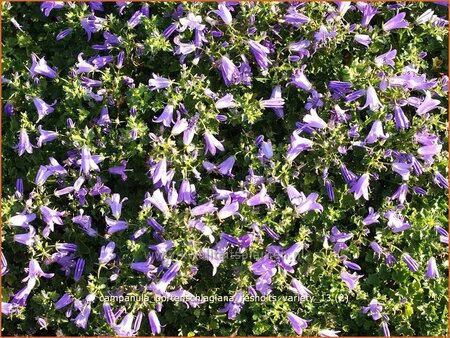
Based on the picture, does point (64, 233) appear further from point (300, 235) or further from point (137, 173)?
point (300, 235)

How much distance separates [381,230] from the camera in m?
3.43

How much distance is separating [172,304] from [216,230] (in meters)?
0.59

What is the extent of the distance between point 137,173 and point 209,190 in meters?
0.44

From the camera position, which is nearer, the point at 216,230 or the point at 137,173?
the point at 216,230

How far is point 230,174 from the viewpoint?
3410 millimetres

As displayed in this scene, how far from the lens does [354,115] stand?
340 cm

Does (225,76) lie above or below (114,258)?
above

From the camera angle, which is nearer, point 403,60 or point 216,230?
point 216,230

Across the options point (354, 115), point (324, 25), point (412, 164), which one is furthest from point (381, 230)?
point (324, 25)

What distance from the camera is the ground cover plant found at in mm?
3312

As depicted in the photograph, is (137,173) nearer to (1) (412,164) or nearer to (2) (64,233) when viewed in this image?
(2) (64,233)

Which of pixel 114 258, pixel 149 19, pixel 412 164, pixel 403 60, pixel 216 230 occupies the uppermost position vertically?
pixel 149 19

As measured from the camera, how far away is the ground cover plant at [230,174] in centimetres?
331

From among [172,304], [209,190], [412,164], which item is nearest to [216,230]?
[209,190]
